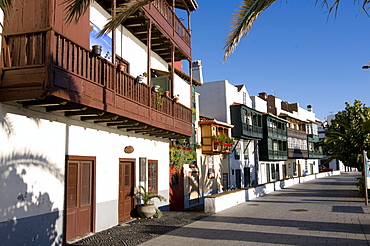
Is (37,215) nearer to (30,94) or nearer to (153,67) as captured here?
(30,94)

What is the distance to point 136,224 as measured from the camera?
12398 millimetres

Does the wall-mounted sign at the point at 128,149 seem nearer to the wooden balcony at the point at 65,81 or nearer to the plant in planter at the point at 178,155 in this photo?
the wooden balcony at the point at 65,81

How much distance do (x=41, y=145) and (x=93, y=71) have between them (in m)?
2.27

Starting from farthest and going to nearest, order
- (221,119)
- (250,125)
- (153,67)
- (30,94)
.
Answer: (250,125) → (221,119) → (153,67) → (30,94)

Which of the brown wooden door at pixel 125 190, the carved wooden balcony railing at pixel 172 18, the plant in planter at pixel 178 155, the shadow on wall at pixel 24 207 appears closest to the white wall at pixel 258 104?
the plant in planter at pixel 178 155

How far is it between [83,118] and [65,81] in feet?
8.96

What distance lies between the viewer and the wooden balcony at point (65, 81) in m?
7.25

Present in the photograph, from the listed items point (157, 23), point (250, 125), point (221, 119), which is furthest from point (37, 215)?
point (250, 125)

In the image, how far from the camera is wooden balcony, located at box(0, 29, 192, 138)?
7.25 metres

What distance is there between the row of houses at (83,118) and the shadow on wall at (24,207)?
0.02 meters

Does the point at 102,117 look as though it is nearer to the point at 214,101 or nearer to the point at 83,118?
the point at 83,118

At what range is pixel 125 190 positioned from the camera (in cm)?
Answer: 1322

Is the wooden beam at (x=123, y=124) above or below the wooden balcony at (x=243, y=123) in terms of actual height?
below

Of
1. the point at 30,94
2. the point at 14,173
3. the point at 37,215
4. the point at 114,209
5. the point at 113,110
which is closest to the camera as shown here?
the point at 30,94
